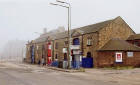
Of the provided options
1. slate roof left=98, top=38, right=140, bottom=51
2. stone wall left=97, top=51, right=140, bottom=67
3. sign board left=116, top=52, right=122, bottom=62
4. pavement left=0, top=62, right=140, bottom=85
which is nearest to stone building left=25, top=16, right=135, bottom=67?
slate roof left=98, top=38, right=140, bottom=51

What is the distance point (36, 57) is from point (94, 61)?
28.3m

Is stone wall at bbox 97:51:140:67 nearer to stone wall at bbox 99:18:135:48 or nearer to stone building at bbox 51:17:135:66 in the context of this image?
stone building at bbox 51:17:135:66

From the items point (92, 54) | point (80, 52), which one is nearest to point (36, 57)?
point (80, 52)

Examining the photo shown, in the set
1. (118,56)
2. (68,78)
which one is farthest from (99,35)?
(68,78)

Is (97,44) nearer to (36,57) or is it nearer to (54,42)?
(54,42)

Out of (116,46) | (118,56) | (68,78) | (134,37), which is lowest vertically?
(68,78)

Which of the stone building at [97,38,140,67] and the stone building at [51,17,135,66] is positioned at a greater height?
the stone building at [51,17,135,66]

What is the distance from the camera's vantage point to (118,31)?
1491 inches

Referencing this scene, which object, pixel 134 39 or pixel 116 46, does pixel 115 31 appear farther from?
pixel 134 39

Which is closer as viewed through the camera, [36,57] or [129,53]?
[129,53]

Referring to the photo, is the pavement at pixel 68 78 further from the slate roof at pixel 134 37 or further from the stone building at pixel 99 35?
the slate roof at pixel 134 37

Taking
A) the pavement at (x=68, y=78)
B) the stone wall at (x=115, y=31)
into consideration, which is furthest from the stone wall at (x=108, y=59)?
the pavement at (x=68, y=78)

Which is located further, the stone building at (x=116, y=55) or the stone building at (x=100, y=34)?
the stone building at (x=100, y=34)

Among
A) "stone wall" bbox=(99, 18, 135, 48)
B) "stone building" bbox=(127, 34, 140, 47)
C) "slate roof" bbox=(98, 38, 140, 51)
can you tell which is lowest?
"slate roof" bbox=(98, 38, 140, 51)
